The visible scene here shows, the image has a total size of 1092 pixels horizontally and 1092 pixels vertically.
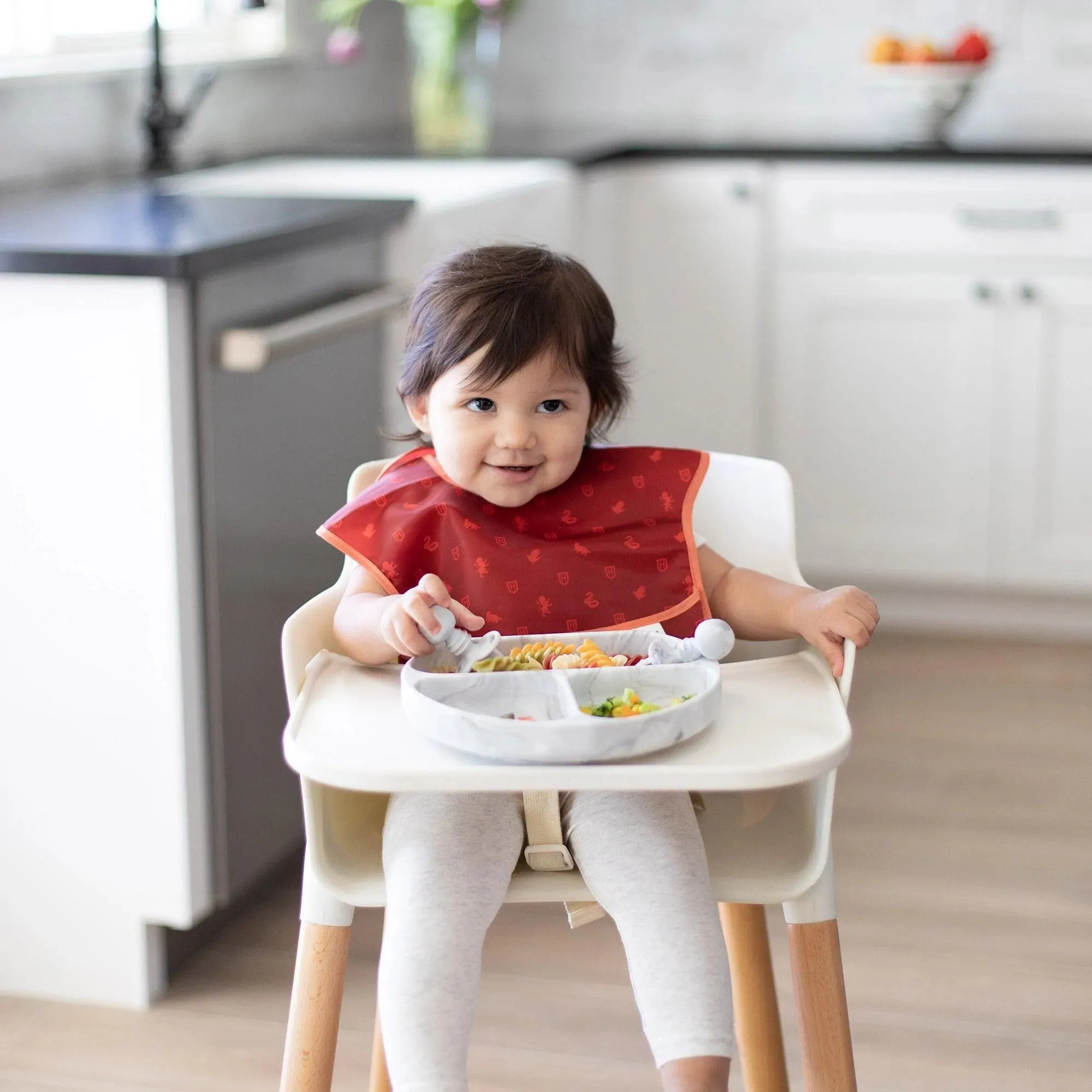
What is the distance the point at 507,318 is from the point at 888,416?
208 centimetres

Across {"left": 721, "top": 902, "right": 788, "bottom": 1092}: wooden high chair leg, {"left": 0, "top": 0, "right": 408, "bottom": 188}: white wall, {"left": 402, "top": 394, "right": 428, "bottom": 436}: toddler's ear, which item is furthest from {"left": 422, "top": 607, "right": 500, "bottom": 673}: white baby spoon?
{"left": 0, "top": 0, "right": 408, "bottom": 188}: white wall

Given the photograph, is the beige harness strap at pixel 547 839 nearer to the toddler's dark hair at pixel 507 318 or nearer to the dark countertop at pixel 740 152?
the toddler's dark hair at pixel 507 318

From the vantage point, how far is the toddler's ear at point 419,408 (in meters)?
1.35

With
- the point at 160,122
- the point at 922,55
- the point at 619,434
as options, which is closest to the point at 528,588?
the point at 160,122

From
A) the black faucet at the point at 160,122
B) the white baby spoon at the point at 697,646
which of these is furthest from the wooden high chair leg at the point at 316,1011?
the black faucet at the point at 160,122

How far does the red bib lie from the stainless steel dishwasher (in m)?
0.43

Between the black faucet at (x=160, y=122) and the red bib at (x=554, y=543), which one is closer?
the red bib at (x=554, y=543)

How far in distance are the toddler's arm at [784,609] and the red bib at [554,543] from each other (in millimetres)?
23

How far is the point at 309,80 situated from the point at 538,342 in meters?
2.41

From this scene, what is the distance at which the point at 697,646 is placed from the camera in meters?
1.20

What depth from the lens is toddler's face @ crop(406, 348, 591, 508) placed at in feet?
4.22

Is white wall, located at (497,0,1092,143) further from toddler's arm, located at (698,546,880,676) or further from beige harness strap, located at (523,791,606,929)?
beige harness strap, located at (523,791,606,929)

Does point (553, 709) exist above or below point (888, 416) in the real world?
above

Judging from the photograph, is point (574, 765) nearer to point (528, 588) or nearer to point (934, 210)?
point (528, 588)
